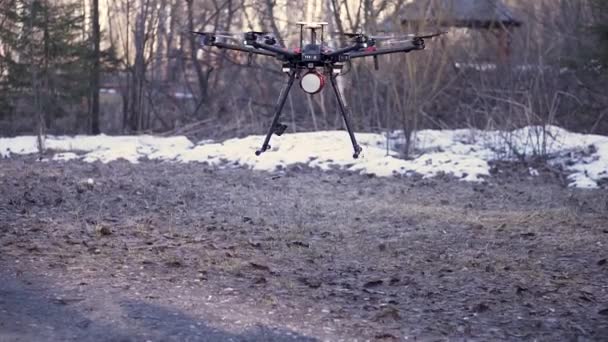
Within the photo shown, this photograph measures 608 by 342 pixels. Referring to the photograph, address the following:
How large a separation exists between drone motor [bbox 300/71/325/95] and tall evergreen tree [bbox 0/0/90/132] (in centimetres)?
1557

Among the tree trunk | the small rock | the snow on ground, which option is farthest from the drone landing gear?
the tree trunk

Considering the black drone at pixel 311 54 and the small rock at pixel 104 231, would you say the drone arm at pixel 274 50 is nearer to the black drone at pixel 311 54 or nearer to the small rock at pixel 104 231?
the black drone at pixel 311 54

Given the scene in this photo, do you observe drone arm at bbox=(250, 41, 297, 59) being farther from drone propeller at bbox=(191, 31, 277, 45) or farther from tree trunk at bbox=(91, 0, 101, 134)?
tree trunk at bbox=(91, 0, 101, 134)

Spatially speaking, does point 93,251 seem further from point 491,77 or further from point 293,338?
point 491,77

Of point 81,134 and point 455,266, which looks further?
point 81,134

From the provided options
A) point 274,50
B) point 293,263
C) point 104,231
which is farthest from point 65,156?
point 274,50

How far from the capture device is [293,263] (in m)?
7.84

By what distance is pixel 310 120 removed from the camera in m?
22.0

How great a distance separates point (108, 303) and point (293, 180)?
775 centimetres

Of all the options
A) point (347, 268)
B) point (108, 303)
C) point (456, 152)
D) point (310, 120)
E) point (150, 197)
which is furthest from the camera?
point (310, 120)

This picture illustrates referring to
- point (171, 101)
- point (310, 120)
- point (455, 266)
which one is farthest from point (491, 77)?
point (455, 266)

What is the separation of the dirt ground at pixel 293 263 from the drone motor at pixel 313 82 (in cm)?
157

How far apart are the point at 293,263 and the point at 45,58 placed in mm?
16294

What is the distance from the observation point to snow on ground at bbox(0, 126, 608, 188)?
50.2 ft
